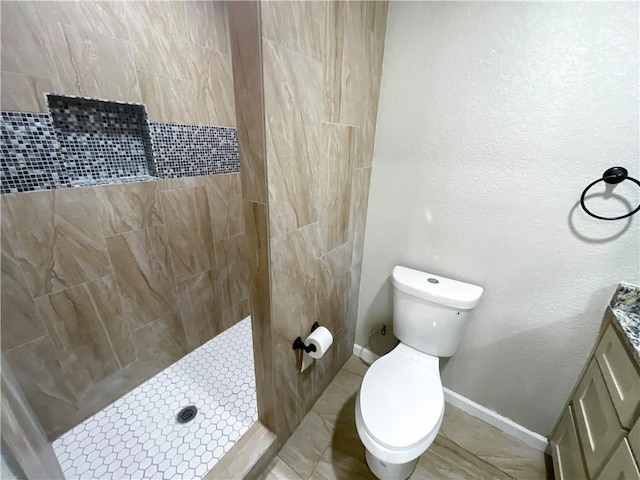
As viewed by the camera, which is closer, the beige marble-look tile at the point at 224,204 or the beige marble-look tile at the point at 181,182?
the beige marble-look tile at the point at 181,182

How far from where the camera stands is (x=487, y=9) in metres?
1.02

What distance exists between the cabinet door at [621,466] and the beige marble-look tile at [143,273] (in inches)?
77.0

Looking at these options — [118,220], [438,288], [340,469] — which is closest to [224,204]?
[118,220]

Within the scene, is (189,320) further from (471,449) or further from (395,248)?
(471,449)

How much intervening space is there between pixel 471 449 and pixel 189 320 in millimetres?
1749

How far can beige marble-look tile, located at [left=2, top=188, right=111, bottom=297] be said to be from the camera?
1.05m

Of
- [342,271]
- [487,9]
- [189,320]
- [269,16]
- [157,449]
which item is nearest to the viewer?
[269,16]

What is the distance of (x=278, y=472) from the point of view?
125cm

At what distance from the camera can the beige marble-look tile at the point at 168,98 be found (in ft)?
4.26

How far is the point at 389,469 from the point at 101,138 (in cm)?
196

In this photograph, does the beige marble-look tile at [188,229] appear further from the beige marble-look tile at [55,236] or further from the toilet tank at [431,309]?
the toilet tank at [431,309]

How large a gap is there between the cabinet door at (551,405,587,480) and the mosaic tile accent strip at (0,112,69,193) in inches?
90.2

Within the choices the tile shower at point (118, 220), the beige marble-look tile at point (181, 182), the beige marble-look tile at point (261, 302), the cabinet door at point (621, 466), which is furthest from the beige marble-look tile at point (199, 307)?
the cabinet door at point (621, 466)

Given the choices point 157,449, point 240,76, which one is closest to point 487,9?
point 240,76
